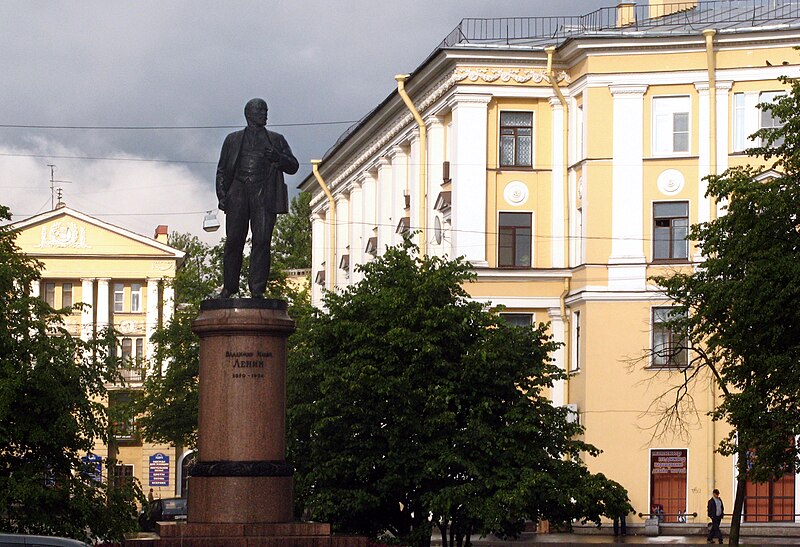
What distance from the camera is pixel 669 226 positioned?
161 feet

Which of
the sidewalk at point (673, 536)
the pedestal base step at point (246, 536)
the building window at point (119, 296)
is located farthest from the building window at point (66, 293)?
the pedestal base step at point (246, 536)

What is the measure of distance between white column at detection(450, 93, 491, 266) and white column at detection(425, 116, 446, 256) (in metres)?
2.47

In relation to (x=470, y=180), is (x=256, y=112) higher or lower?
lower

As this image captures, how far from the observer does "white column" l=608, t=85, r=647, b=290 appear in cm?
4872

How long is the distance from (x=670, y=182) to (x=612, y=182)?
1609 millimetres

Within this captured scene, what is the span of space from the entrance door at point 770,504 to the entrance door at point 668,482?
1796mm

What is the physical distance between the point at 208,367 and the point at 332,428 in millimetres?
11186

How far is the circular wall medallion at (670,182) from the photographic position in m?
48.8

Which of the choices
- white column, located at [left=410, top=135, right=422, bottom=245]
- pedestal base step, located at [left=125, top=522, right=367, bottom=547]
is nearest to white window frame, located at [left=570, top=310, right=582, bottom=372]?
white column, located at [left=410, top=135, right=422, bottom=245]

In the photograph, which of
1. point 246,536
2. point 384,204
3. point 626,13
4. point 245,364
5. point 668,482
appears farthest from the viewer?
point 384,204

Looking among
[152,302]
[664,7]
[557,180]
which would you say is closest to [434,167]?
[557,180]

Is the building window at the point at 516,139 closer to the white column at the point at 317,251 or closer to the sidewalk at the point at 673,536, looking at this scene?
the sidewalk at the point at 673,536

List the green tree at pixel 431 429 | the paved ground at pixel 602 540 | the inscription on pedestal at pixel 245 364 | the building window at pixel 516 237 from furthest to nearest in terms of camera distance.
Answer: the building window at pixel 516 237
the paved ground at pixel 602 540
the green tree at pixel 431 429
the inscription on pedestal at pixel 245 364

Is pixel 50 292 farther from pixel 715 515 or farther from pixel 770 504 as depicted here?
pixel 715 515
